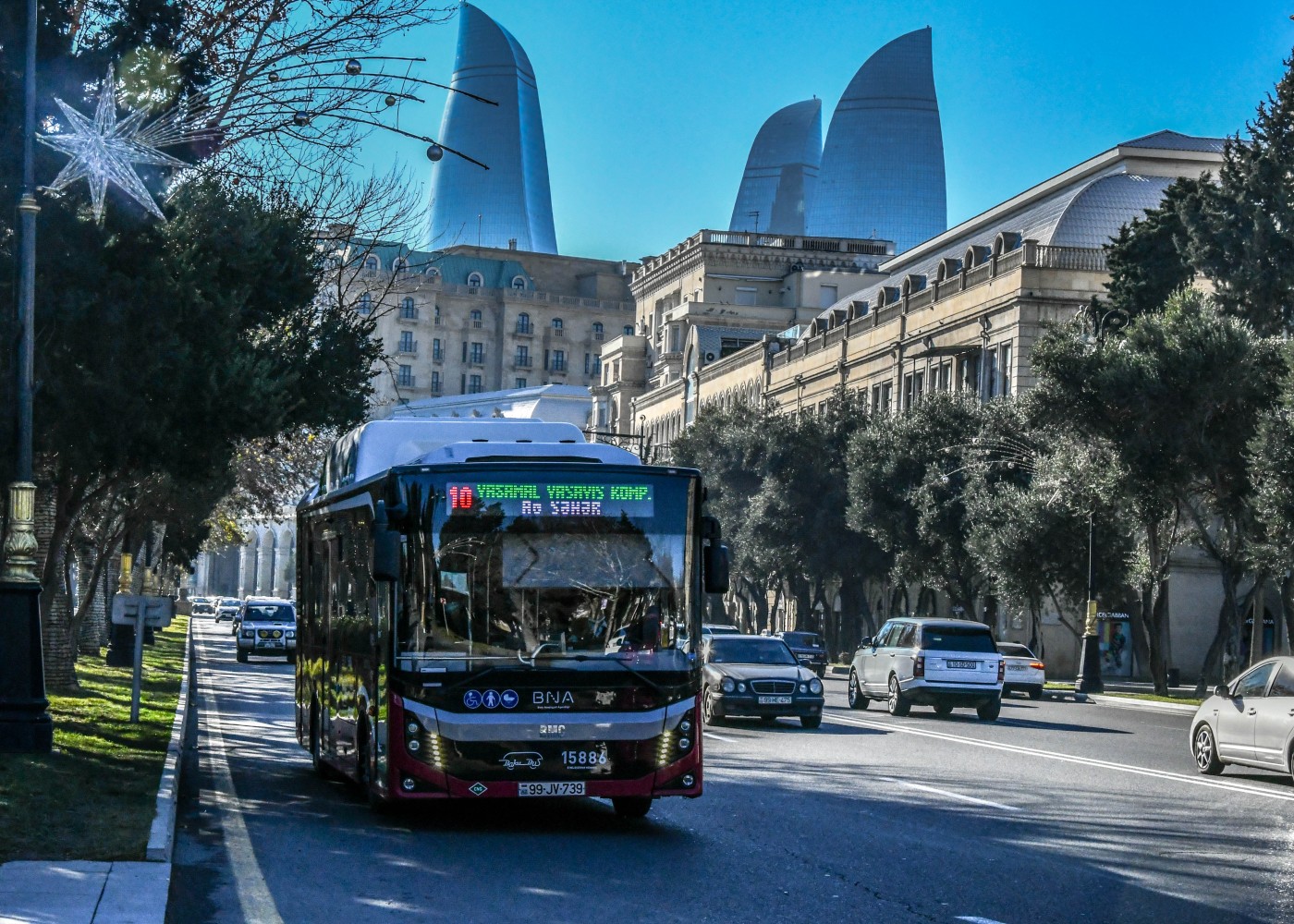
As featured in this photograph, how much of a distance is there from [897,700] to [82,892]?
23.4 metres

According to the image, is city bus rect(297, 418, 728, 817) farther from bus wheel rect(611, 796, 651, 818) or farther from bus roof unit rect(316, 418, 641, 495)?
bus wheel rect(611, 796, 651, 818)

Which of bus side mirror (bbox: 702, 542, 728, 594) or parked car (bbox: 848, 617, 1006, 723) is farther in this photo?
parked car (bbox: 848, 617, 1006, 723)

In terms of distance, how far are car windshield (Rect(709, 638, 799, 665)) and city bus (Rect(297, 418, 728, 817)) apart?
1548 centimetres

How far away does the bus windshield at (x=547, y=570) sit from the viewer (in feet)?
43.7

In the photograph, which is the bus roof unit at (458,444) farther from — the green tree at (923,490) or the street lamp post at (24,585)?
the green tree at (923,490)

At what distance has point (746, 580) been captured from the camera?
79312 mm

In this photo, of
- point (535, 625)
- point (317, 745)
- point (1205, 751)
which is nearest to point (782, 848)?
point (535, 625)

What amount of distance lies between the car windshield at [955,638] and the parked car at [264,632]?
92.4 ft

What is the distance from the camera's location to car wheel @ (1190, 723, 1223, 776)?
68.8ft

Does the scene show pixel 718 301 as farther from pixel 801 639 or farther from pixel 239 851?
pixel 239 851

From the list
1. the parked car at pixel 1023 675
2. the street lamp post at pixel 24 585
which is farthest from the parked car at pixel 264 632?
the street lamp post at pixel 24 585

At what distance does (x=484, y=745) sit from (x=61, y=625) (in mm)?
18704

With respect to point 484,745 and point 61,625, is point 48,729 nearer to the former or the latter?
point 484,745

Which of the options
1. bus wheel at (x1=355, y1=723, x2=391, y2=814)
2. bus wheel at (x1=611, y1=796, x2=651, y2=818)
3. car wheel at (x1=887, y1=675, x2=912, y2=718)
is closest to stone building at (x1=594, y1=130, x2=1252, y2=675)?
car wheel at (x1=887, y1=675, x2=912, y2=718)
